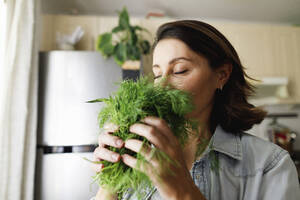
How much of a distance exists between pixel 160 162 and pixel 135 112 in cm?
11

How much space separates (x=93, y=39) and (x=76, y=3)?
0.70m

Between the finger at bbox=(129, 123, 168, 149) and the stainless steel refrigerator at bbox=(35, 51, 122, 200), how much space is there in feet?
3.68

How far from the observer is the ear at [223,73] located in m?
0.76

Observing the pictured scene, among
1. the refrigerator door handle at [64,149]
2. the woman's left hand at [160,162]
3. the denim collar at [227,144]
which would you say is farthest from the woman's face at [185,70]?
the refrigerator door handle at [64,149]

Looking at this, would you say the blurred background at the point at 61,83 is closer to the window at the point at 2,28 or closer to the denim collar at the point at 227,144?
the window at the point at 2,28

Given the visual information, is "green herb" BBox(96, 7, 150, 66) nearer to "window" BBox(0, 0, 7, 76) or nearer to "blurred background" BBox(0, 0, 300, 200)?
"blurred background" BBox(0, 0, 300, 200)

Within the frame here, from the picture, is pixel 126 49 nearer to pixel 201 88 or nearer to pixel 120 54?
pixel 120 54

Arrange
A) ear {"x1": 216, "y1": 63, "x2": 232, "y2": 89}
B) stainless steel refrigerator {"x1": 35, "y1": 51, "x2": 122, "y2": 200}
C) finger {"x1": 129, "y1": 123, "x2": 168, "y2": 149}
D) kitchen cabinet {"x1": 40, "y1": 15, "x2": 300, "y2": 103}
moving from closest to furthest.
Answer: finger {"x1": 129, "y1": 123, "x2": 168, "y2": 149} → ear {"x1": 216, "y1": 63, "x2": 232, "y2": 89} → stainless steel refrigerator {"x1": 35, "y1": 51, "x2": 122, "y2": 200} → kitchen cabinet {"x1": 40, "y1": 15, "x2": 300, "y2": 103}

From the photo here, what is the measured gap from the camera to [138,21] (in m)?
2.13

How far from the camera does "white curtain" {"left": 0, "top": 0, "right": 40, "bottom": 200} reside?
1.18 m

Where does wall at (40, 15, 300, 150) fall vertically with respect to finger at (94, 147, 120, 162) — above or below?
above

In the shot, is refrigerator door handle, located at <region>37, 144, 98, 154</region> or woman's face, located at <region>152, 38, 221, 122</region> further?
refrigerator door handle, located at <region>37, 144, 98, 154</region>

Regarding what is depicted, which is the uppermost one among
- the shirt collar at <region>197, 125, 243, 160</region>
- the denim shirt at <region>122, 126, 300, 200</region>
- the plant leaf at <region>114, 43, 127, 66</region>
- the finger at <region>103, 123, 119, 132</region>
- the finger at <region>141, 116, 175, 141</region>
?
the plant leaf at <region>114, 43, 127, 66</region>

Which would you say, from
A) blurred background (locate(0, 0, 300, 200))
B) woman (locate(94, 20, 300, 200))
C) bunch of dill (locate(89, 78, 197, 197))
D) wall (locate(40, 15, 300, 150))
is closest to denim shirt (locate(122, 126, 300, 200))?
woman (locate(94, 20, 300, 200))
